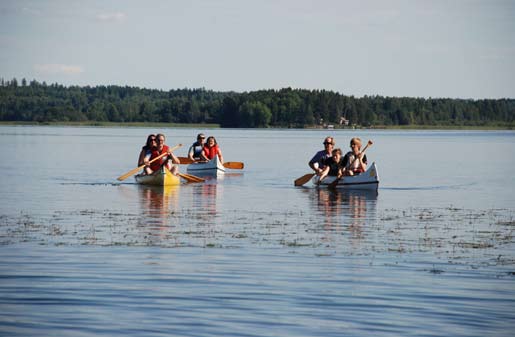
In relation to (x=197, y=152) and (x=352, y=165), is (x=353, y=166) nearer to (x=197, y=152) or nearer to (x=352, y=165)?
(x=352, y=165)

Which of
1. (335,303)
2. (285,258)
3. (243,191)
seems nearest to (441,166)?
(243,191)

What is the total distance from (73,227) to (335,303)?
8104mm

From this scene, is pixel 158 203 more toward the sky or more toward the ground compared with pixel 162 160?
more toward the ground

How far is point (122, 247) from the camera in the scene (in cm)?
1493

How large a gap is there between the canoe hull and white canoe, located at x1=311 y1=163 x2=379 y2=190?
15.8ft

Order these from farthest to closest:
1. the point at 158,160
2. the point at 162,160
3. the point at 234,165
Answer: the point at 234,165 < the point at 162,160 < the point at 158,160

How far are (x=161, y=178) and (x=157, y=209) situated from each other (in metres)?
6.47

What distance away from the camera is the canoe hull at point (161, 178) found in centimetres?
2772

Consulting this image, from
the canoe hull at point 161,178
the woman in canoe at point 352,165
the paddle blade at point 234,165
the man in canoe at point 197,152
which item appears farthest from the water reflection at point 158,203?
the paddle blade at point 234,165

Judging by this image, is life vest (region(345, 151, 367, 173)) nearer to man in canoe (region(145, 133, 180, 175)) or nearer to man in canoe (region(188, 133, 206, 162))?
man in canoe (region(145, 133, 180, 175))

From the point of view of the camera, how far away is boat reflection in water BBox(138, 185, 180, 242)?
17.1 m

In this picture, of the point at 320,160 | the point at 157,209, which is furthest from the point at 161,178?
the point at 157,209

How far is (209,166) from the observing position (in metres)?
34.5

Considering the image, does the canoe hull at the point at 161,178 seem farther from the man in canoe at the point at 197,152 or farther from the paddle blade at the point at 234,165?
the paddle blade at the point at 234,165
